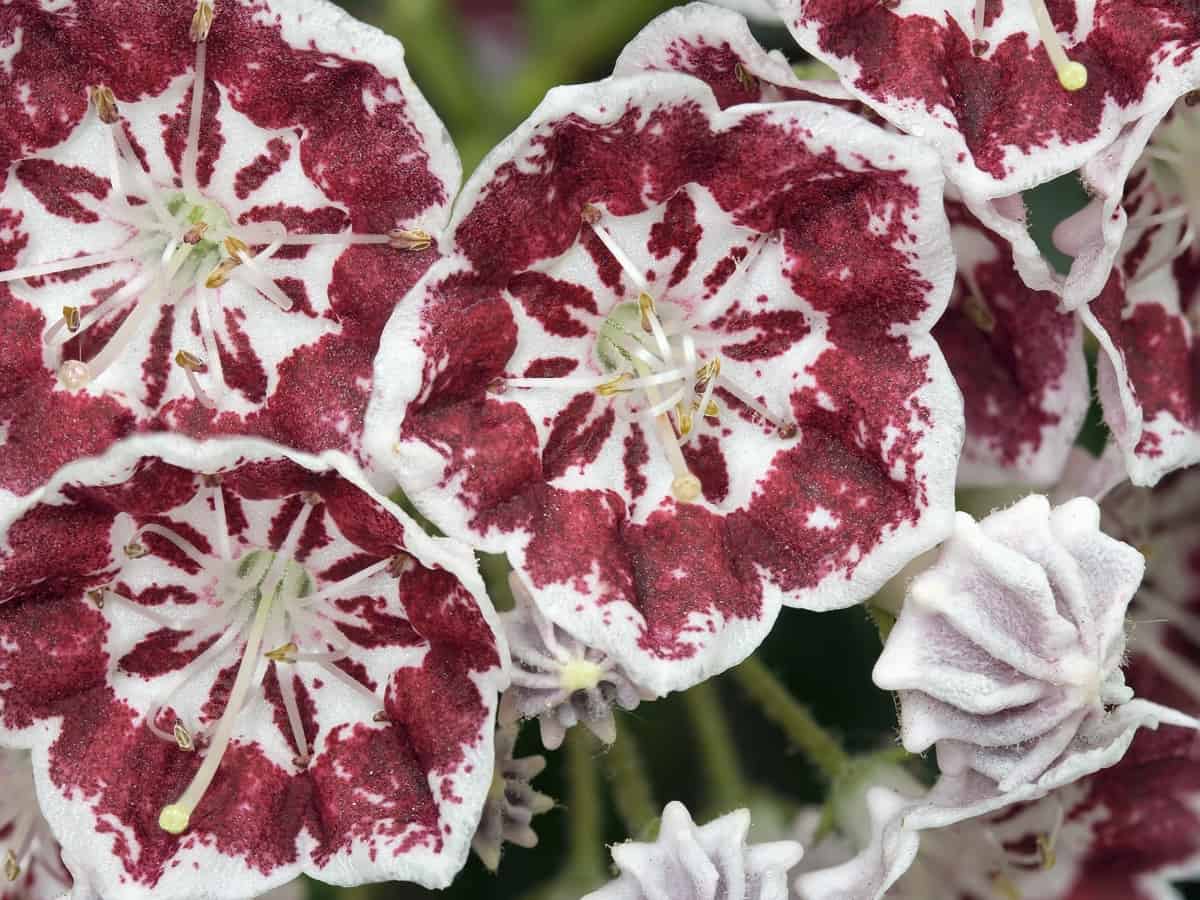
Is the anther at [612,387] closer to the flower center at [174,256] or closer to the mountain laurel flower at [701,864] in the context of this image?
the flower center at [174,256]

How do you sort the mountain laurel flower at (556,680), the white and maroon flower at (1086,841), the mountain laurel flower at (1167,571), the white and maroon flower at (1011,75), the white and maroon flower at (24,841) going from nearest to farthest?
1. the mountain laurel flower at (556,680)
2. the white and maroon flower at (1011,75)
3. the white and maroon flower at (24,841)
4. the white and maroon flower at (1086,841)
5. the mountain laurel flower at (1167,571)

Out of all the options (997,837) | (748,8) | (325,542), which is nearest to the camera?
(325,542)

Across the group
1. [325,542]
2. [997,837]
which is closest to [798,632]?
[997,837]

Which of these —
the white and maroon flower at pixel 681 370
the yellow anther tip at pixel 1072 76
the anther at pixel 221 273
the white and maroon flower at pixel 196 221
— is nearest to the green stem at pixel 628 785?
the white and maroon flower at pixel 681 370

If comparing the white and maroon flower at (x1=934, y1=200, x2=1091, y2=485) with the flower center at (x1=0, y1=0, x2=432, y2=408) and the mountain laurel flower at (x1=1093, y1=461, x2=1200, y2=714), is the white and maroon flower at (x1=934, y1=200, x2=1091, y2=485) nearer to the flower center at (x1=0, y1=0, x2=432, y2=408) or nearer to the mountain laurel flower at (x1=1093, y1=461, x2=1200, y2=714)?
the mountain laurel flower at (x1=1093, y1=461, x2=1200, y2=714)

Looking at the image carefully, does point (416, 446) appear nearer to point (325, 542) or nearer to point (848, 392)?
point (325, 542)

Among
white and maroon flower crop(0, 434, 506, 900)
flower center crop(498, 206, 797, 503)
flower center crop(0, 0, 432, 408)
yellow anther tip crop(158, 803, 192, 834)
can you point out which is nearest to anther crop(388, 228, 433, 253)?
flower center crop(0, 0, 432, 408)
